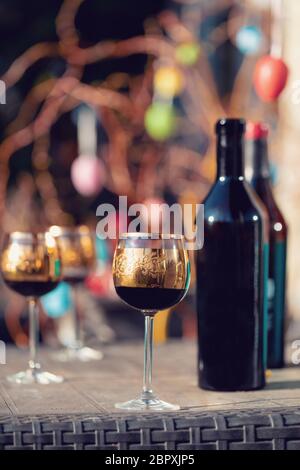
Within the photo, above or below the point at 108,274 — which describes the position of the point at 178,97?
above

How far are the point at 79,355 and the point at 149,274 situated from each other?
55 centimetres

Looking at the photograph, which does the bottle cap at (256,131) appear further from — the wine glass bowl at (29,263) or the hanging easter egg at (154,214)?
the hanging easter egg at (154,214)

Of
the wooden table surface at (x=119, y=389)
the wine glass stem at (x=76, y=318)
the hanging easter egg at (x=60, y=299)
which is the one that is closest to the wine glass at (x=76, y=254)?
the wine glass stem at (x=76, y=318)

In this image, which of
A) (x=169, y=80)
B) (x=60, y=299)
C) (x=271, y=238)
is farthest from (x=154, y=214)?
(x=271, y=238)

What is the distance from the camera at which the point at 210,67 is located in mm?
4582

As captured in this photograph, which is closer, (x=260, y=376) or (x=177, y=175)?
(x=260, y=376)

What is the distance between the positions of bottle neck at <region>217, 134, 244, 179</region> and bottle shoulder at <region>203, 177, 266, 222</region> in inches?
0.4

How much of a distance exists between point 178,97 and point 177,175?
878 millimetres

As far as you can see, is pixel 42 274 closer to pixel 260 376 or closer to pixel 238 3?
pixel 260 376

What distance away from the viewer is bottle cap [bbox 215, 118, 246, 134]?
3.96ft

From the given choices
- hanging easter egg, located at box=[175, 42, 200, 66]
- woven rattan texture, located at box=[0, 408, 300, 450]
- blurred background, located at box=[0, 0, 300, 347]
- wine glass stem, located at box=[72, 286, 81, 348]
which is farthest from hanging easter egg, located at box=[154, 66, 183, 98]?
woven rattan texture, located at box=[0, 408, 300, 450]
